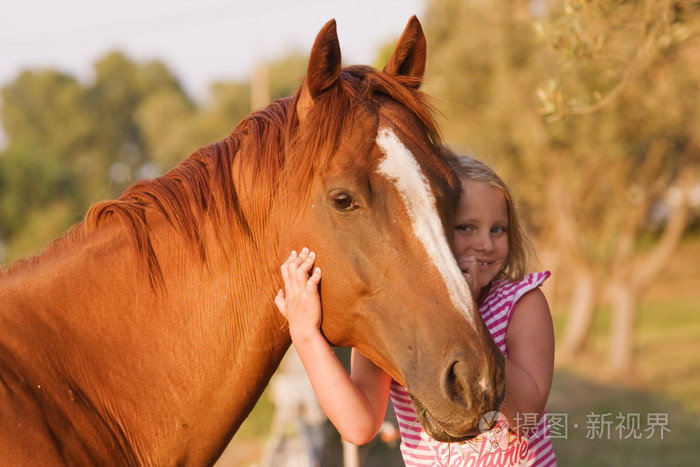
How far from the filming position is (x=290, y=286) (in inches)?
95.5

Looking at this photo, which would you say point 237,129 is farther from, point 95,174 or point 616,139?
point 95,174

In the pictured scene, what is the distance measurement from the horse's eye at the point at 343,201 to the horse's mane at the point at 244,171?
0.44 ft

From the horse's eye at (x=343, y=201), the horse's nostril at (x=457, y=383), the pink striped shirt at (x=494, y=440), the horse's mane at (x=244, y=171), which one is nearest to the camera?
the horse's nostril at (x=457, y=383)

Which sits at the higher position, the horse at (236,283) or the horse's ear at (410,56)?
the horse's ear at (410,56)

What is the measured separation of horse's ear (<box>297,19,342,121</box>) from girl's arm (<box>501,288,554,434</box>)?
3.73ft

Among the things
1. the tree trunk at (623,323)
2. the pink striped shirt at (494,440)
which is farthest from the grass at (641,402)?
the pink striped shirt at (494,440)

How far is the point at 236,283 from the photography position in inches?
100

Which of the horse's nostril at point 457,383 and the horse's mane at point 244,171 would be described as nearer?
the horse's nostril at point 457,383

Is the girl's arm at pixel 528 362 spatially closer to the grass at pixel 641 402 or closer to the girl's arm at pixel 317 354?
the girl's arm at pixel 317 354

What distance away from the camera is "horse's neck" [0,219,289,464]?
7.97 feet

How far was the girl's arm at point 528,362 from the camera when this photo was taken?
257 cm

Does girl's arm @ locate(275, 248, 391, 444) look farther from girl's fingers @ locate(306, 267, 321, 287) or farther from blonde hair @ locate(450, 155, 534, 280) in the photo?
blonde hair @ locate(450, 155, 534, 280)

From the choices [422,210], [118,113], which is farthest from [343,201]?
[118,113]

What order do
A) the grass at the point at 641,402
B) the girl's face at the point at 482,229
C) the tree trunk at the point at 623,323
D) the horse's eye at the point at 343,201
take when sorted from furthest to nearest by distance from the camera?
the tree trunk at the point at 623,323 < the grass at the point at 641,402 < the girl's face at the point at 482,229 < the horse's eye at the point at 343,201
